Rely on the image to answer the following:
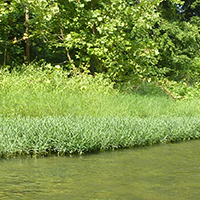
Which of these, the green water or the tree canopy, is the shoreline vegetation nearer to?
the green water

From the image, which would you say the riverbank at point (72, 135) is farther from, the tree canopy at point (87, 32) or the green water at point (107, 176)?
the tree canopy at point (87, 32)

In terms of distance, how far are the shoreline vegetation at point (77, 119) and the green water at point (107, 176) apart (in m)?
0.30

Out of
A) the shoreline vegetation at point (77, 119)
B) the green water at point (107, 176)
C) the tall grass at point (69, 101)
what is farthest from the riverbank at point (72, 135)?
the tall grass at point (69, 101)

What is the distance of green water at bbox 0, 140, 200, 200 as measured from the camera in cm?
452

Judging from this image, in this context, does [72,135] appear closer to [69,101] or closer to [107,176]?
[107,176]

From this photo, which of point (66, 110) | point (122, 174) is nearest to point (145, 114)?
point (66, 110)

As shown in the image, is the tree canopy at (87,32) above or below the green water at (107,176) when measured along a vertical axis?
above

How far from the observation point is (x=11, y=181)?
16.6ft

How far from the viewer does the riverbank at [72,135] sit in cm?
680

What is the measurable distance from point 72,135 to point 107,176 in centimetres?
184

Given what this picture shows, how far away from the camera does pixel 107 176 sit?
17.8 ft

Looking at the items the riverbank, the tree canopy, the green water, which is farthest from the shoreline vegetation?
the tree canopy

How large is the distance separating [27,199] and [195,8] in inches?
862

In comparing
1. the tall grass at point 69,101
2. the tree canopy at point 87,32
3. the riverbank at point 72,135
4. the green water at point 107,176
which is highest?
the tree canopy at point 87,32
